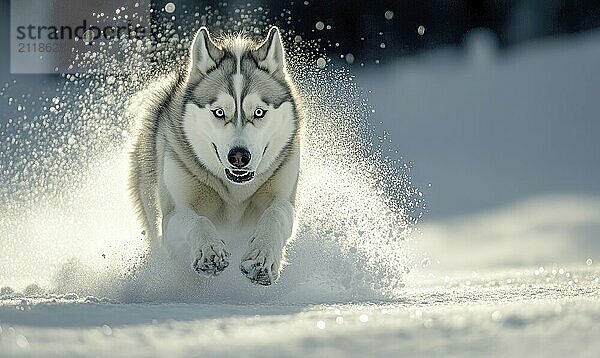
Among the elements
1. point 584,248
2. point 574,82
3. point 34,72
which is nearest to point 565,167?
point 574,82

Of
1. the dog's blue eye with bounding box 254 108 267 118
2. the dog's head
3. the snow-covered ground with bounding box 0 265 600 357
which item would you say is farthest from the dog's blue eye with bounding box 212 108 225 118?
the snow-covered ground with bounding box 0 265 600 357

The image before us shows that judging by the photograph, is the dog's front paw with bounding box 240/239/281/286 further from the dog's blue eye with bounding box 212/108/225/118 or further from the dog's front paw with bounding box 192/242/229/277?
the dog's blue eye with bounding box 212/108/225/118

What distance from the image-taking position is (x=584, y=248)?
6660 millimetres

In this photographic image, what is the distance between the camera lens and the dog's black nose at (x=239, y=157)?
370 centimetres

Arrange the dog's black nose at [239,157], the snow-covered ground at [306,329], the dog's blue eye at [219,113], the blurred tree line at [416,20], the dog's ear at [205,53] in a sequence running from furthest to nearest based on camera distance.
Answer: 1. the blurred tree line at [416,20]
2. the dog's ear at [205,53]
3. the dog's blue eye at [219,113]
4. the dog's black nose at [239,157]
5. the snow-covered ground at [306,329]

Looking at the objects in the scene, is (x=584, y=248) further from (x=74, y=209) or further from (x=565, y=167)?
(x=565, y=167)

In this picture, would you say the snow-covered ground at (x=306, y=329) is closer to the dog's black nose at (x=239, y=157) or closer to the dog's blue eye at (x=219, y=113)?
the dog's black nose at (x=239, y=157)

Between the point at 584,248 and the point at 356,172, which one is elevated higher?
the point at 356,172

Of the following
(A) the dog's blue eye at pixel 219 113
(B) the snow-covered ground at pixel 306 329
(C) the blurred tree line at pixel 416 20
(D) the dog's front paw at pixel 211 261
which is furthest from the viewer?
(C) the blurred tree line at pixel 416 20

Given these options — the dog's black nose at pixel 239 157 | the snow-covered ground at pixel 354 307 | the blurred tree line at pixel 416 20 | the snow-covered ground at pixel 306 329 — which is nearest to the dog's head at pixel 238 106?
the dog's black nose at pixel 239 157

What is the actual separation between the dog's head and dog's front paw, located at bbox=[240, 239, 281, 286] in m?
0.36

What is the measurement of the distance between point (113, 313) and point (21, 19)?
1607cm


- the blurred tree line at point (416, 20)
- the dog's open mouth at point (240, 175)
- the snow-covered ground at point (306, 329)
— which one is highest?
the blurred tree line at point (416, 20)

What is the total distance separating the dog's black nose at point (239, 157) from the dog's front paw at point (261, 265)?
356 mm
